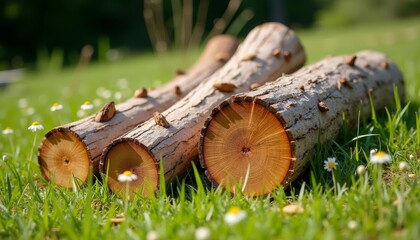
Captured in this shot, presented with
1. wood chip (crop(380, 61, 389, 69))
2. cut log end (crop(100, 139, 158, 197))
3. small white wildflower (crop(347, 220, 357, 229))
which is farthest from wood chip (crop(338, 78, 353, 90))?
small white wildflower (crop(347, 220, 357, 229))

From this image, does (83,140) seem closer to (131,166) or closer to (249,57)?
(131,166)

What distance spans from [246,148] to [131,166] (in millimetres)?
572

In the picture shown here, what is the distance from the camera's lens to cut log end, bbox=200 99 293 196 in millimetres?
2387

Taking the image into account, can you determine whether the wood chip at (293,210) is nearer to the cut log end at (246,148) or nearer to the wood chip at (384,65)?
the cut log end at (246,148)

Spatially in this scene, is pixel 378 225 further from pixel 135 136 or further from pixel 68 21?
pixel 68 21

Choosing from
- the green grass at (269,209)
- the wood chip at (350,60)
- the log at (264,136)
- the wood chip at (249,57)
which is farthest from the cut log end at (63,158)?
the wood chip at (350,60)

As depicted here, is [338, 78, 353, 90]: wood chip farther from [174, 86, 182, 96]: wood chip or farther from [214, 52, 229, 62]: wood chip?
[214, 52, 229, 62]: wood chip

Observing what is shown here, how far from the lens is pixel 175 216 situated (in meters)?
2.09

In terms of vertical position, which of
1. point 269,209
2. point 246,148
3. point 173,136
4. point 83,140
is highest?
point 83,140

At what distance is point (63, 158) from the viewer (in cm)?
286

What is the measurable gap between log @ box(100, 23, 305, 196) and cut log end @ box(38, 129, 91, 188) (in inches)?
9.1

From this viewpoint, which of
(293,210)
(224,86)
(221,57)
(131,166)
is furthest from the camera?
(221,57)

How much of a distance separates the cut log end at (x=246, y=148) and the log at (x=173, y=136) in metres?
0.20

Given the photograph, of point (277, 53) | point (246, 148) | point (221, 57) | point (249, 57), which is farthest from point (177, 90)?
point (246, 148)
